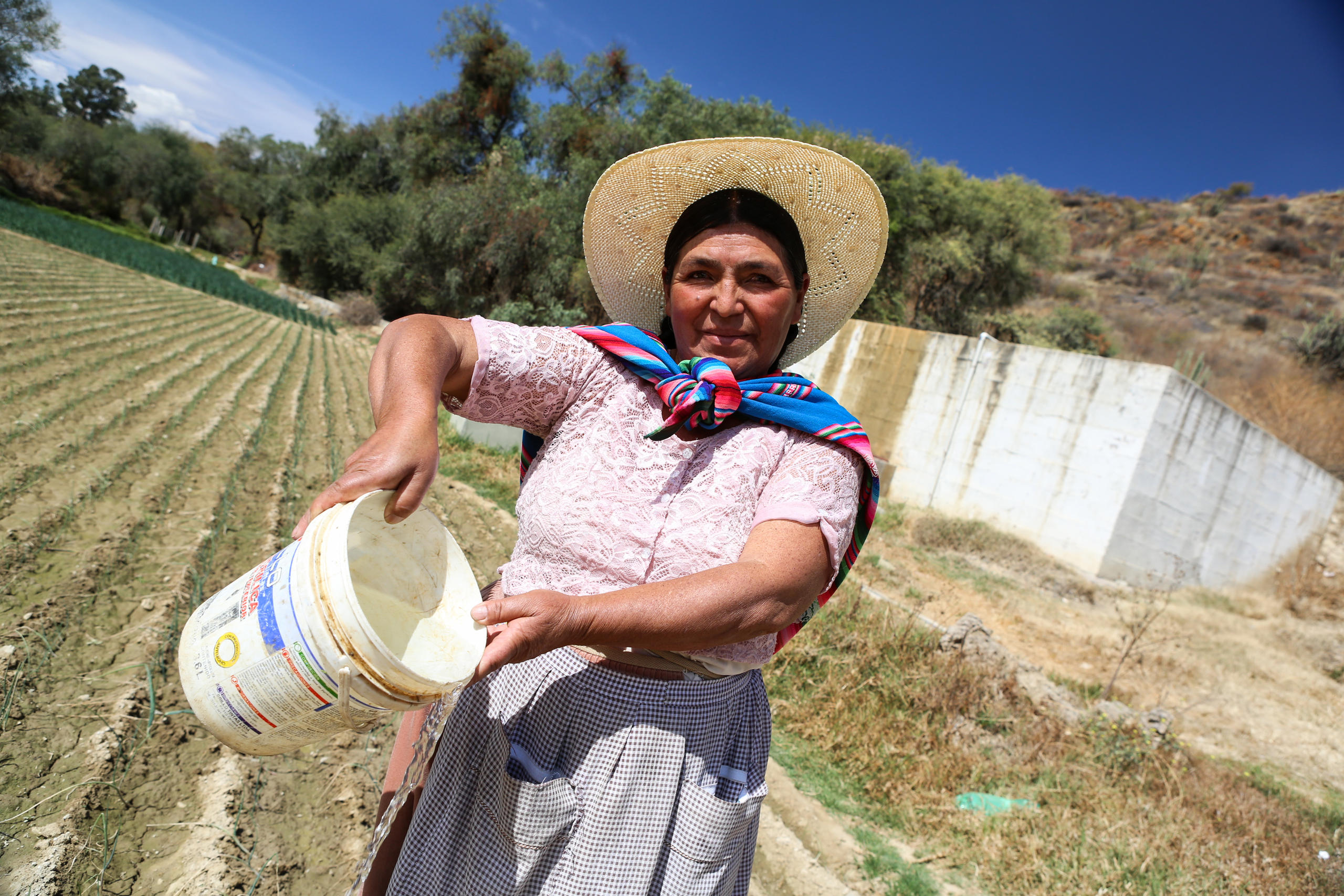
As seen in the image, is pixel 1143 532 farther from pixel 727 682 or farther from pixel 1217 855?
pixel 727 682

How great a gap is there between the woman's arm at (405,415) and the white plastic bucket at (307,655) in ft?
0.10

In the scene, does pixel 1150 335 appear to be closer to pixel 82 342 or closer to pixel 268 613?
pixel 82 342

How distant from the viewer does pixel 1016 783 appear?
12.1 feet

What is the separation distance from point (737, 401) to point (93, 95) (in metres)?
92.4

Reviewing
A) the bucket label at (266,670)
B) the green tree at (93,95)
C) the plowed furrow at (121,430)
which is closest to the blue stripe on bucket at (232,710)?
the bucket label at (266,670)

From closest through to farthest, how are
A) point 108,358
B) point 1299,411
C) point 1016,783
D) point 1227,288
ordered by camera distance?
point 1016,783 < point 108,358 < point 1299,411 < point 1227,288

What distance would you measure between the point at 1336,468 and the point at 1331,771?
550 inches

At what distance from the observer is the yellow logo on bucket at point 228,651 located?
0.96 meters

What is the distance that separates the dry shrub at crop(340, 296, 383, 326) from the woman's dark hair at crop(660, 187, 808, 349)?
27.8 meters

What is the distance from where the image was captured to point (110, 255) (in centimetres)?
2469

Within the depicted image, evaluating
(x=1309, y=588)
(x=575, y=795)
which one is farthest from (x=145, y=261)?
(x=1309, y=588)

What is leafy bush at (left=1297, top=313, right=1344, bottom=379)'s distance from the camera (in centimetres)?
2002

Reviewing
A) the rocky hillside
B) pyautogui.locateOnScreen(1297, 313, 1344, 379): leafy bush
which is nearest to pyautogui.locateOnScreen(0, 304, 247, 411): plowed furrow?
the rocky hillside

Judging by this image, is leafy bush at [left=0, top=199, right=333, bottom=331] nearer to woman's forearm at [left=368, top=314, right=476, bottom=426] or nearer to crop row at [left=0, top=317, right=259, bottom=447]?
crop row at [left=0, top=317, right=259, bottom=447]
